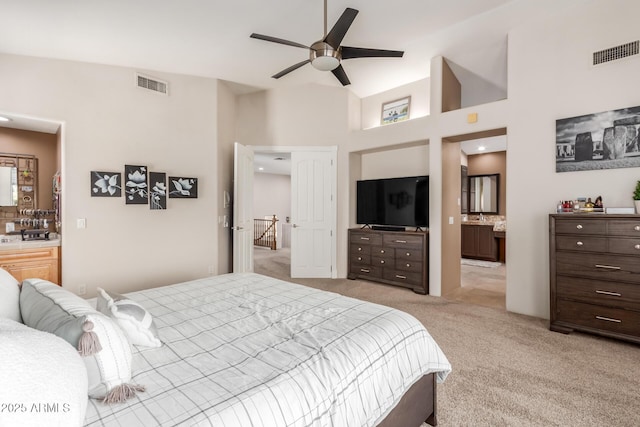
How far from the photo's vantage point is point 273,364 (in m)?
1.18

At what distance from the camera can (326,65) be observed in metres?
2.71

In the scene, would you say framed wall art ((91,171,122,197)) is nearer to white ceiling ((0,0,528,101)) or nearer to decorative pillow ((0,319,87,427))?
white ceiling ((0,0,528,101))

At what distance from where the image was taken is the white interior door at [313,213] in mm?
5188

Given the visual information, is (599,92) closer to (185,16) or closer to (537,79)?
(537,79)

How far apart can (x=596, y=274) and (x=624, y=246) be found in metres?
0.32

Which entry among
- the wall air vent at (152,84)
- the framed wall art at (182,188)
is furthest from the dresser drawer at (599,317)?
the wall air vent at (152,84)

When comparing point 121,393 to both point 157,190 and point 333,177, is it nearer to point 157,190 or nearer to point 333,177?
point 157,190

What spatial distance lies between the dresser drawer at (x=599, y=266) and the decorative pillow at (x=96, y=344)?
11.5ft

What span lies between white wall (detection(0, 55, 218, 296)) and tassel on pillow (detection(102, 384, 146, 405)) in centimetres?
327

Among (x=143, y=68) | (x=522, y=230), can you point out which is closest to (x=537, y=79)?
(x=522, y=230)

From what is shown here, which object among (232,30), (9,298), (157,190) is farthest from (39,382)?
(157,190)

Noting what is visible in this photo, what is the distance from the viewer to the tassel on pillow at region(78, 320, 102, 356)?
3.08 feet

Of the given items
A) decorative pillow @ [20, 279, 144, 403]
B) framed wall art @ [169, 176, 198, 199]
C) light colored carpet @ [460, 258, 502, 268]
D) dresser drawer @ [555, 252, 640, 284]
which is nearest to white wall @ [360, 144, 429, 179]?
dresser drawer @ [555, 252, 640, 284]

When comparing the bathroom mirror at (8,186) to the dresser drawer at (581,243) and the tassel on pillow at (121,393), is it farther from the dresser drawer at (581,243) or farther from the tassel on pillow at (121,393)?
the dresser drawer at (581,243)
